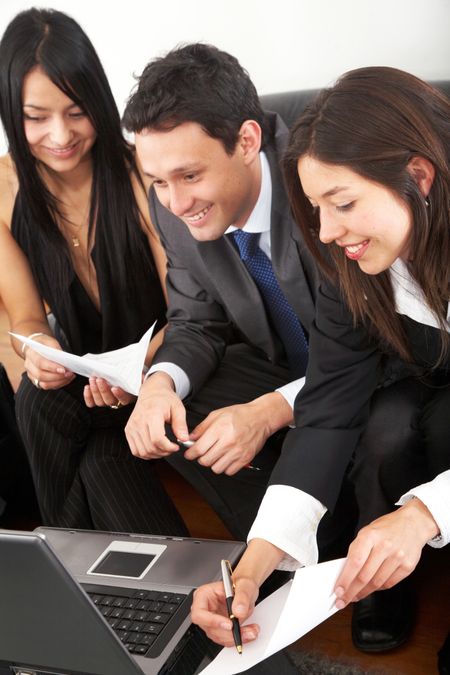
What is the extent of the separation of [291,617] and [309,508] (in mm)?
351

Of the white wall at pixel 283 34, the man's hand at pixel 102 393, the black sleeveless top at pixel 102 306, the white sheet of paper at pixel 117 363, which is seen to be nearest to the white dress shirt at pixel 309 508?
the white sheet of paper at pixel 117 363

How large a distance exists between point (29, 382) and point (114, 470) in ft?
0.78

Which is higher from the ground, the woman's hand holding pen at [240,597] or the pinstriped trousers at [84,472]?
the woman's hand holding pen at [240,597]

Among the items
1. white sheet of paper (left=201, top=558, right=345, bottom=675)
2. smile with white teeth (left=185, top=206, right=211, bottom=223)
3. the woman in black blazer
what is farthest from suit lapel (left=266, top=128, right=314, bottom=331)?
white sheet of paper (left=201, top=558, right=345, bottom=675)

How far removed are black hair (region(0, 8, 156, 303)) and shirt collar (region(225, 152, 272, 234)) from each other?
1.19 feet

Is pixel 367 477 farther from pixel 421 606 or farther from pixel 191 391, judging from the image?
pixel 191 391

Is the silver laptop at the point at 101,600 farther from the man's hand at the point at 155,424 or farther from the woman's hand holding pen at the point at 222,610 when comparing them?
the man's hand at the point at 155,424

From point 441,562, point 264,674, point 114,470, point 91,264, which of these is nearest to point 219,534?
point 114,470

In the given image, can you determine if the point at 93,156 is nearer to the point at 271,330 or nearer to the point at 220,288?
Answer: the point at 220,288

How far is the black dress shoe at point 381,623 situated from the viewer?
1.47 metres

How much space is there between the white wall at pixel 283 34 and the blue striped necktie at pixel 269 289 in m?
0.80

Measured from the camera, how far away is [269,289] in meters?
1.69

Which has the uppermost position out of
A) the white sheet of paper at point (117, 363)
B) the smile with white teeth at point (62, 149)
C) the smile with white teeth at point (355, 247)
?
the smile with white teeth at point (62, 149)

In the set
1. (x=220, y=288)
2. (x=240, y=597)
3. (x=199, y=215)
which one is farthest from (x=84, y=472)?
(x=240, y=597)
